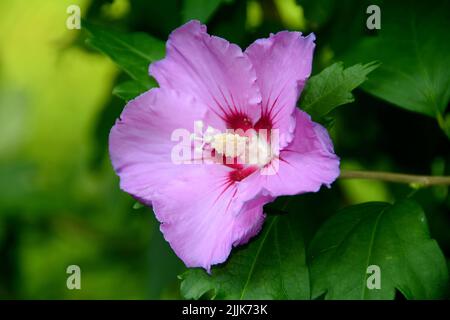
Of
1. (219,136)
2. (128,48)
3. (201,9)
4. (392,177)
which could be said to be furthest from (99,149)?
(392,177)

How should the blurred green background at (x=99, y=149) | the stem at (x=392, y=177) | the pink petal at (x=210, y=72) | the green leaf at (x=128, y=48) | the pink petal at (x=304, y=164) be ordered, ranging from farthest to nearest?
the blurred green background at (x=99, y=149) < the green leaf at (x=128, y=48) < the stem at (x=392, y=177) < the pink petal at (x=210, y=72) < the pink petal at (x=304, y=164)

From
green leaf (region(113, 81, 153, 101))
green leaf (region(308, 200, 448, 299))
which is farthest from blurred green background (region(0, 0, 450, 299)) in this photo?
green leaf (region(308, 200, 448, 299))

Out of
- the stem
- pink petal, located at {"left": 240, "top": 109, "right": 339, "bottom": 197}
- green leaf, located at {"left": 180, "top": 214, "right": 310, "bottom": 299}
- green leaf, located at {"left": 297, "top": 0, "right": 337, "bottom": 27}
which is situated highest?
green leaf, located at {"left": 297, "top": 0, "right": 337, "bottom": 27}

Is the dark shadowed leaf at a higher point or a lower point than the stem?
higher

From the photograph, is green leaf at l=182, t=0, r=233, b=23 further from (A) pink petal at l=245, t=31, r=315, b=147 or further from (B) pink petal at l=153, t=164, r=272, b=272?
(B) pink petal at l=153, t=164, r=272, b=272

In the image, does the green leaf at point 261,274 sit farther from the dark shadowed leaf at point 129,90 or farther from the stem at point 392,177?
the dark shadowed leaf at point 129,90

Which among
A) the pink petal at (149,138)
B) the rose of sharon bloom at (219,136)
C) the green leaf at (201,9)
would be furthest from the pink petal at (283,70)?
the green leaf at (201,9)

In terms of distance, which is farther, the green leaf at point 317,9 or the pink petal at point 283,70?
the green leaf at point 317,9
